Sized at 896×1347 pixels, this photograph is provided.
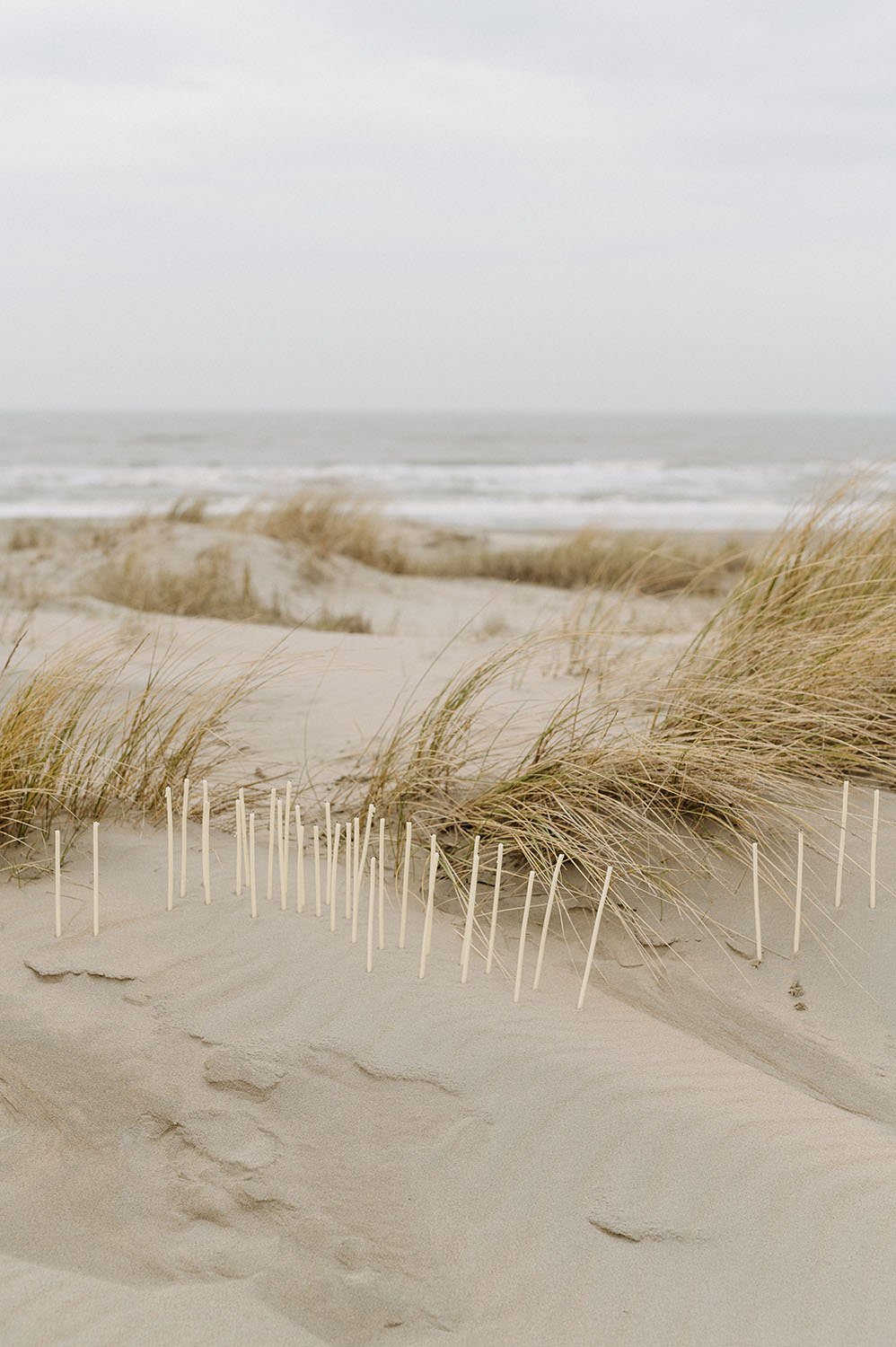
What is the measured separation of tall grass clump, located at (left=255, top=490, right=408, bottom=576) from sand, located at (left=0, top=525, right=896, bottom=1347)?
646 centimetres

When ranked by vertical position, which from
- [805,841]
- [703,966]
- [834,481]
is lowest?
[703,966]

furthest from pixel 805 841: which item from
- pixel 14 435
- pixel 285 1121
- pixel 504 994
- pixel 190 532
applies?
pixel 14 435

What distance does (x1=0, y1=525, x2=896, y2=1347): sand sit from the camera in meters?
1.76

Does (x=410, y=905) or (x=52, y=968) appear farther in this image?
(x=410, y=905)

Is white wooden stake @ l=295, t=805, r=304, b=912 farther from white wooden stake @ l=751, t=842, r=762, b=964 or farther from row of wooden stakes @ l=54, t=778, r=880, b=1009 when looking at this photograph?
white wooden stake @ l=751, t=842, r=762, b=964

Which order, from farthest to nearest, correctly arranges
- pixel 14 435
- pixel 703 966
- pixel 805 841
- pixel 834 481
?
pixel 14 435, pixel 834 481, pixel 805 841, pixel 703 966

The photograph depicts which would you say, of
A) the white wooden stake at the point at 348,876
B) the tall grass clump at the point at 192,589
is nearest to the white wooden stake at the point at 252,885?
the white wooden stake at the point at 348,876

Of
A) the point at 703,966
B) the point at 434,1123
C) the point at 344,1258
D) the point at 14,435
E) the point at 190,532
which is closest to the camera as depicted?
the point at 344,1258

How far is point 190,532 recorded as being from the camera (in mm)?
9055

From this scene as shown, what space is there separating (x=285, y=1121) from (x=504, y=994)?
1.88 feet

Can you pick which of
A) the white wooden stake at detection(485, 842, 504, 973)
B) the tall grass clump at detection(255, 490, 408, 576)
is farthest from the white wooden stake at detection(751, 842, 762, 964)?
the tall grass clump at detection(255, 490, 408, 576)

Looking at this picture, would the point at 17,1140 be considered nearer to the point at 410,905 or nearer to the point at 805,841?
the point at 410,905

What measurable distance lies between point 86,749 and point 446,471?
2696cm

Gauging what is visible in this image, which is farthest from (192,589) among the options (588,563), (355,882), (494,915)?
(494,915)
